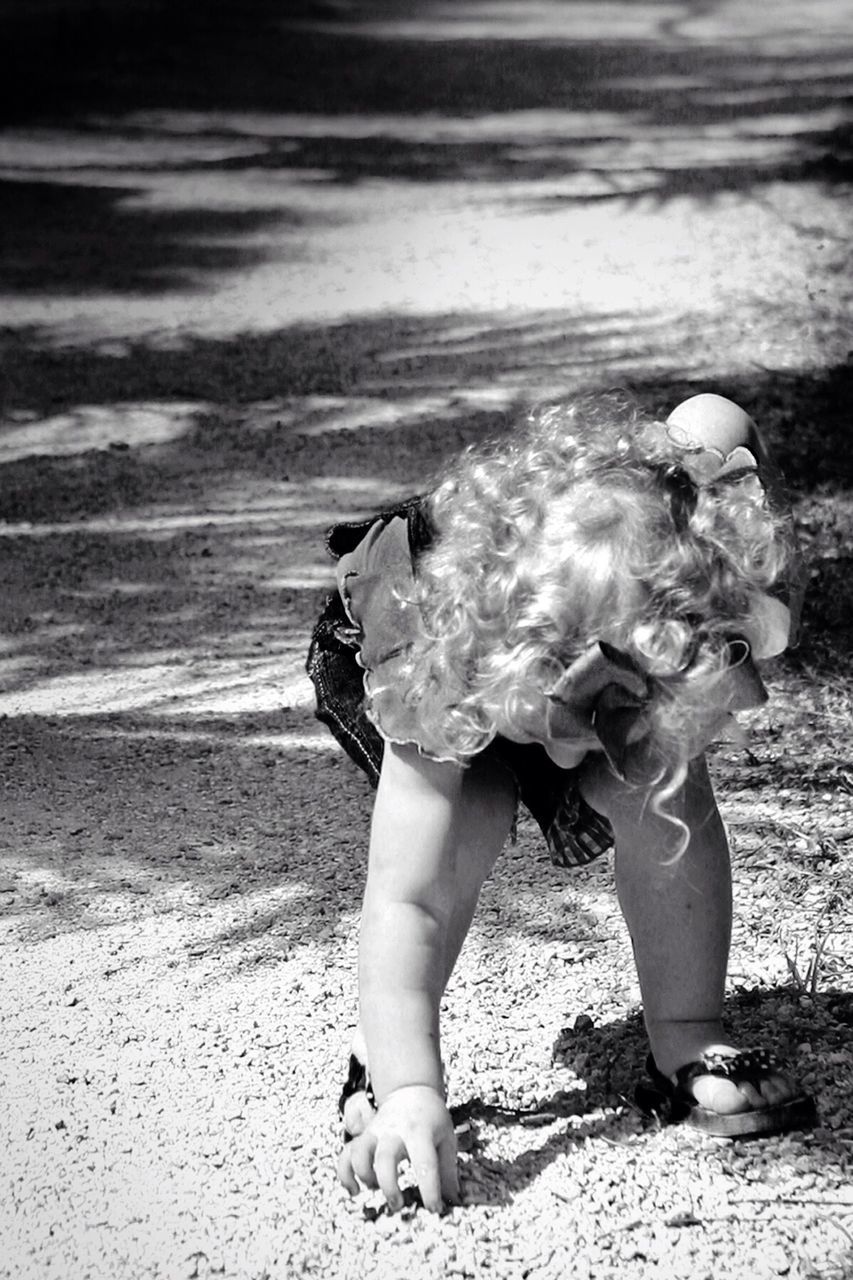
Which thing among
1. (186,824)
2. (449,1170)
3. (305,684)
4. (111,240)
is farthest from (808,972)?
(111,240)

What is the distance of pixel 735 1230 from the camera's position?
6.44 ft

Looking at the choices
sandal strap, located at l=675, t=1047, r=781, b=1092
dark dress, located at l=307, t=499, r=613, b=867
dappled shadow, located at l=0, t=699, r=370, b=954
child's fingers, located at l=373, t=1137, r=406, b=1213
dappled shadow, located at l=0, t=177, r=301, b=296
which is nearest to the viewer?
child's fingers, located at l=373, t=1137, r=406, b=1213

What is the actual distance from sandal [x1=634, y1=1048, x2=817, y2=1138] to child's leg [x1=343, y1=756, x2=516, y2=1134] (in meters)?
0.35

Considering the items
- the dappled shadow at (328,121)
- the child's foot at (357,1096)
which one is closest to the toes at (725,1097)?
the child's foot at (357,1096)

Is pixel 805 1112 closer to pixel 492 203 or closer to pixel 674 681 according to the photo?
pixel 674 681

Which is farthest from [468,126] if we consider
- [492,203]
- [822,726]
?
[822,726]

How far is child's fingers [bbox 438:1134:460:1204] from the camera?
194cm

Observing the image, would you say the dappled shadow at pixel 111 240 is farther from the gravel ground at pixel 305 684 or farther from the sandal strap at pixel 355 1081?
the sandal strap at pixel 355 1081

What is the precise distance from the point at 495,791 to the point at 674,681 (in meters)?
0.44

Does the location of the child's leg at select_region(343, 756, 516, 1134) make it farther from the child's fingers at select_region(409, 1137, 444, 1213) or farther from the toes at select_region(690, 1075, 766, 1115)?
the toes at select_region(690, 1075, 766, 1115)

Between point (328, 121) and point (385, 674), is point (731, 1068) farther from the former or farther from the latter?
point (328, 121)

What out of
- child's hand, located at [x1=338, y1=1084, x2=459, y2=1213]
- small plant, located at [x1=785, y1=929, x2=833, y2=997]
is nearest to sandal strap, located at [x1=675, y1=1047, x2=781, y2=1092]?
small plant, located at [x1=785, y1=929, x2=833, y2=997]

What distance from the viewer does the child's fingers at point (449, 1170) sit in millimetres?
1943

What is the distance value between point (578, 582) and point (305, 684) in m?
1.79
